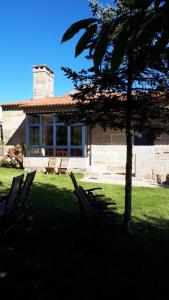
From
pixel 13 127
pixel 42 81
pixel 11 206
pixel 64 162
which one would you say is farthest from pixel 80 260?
pixel 42 81

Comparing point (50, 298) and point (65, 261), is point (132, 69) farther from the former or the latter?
point (50, 298)

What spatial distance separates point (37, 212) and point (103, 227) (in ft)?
9.66

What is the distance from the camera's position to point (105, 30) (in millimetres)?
1363

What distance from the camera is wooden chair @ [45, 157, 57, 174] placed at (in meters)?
16.7

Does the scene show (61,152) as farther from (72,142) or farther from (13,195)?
(13,195)

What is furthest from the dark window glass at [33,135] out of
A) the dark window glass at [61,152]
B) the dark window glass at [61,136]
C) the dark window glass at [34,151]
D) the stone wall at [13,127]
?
the dark window glass at [61,152]

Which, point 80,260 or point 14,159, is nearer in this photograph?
point 80,260

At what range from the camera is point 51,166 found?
1708 cm

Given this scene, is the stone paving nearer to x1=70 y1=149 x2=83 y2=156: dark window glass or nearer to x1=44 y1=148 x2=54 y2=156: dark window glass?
x1=70 y1=149 x2=83 y2=156: dark window glass

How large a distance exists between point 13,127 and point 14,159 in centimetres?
317

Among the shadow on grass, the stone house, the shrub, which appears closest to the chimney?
the stone house

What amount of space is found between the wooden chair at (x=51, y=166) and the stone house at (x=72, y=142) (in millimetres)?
429

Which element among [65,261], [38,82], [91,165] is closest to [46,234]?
[65,261]

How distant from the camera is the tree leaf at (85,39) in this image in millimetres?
1331
